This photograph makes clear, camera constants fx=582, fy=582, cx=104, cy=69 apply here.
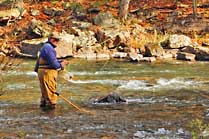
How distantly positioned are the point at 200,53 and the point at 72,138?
13.2 m

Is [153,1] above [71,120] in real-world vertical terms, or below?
above

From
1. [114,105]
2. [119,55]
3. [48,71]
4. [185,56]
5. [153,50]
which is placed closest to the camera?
[48,71]

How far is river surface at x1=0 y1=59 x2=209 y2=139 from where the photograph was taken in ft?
29.9

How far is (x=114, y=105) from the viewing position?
1160 centimetres

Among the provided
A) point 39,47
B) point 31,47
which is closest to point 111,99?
point 39,47

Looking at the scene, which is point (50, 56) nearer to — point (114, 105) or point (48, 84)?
point (48, 84)

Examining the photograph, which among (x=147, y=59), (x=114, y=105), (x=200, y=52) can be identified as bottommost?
(x=114, y=105)

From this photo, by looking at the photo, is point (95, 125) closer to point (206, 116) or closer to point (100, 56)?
point (206, 116)

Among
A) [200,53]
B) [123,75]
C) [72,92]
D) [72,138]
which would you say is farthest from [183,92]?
[200,53]

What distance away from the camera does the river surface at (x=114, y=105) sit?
358 inches

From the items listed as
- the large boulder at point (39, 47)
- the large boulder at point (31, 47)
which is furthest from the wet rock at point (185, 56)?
the large boulder at point (31, 47)

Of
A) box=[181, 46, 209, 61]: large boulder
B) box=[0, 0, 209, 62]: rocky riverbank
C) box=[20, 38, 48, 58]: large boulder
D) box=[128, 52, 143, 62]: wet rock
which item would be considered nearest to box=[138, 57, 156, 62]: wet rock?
box=[0, 0, 209, 62]: rocky riverbank

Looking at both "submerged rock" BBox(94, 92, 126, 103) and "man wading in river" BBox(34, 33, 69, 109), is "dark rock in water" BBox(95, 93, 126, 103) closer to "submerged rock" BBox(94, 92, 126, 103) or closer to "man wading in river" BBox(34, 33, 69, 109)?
"submerged rock" BBox(94, 92, 126, 103)

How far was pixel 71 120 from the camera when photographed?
32.9ft
